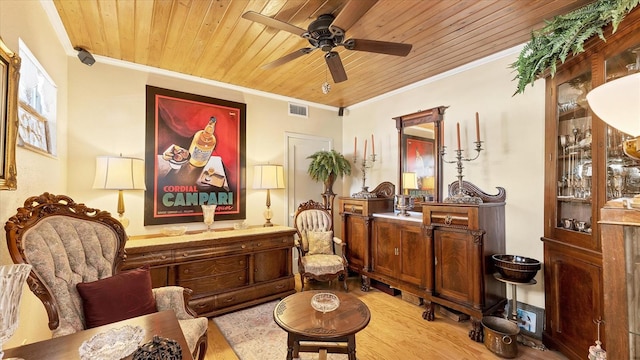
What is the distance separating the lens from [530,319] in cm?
249

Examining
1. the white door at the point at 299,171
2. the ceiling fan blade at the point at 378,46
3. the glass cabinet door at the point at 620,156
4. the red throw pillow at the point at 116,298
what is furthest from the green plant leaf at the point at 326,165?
the glass cabinet door at the point at 620,156

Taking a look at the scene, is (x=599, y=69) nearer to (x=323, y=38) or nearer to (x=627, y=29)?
(x=627, y=29)

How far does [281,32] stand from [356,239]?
2.72 metres

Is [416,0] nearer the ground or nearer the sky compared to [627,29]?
nearer the sky

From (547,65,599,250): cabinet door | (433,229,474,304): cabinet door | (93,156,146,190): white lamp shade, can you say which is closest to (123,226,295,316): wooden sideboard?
(93,156,146,190): white lamp shade

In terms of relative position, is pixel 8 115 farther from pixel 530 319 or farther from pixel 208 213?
pixel 530 319

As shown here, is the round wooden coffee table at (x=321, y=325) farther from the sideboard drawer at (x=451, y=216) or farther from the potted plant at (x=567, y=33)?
the potted plant at (x=567, y=33)

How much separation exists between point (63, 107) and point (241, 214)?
2157 mm

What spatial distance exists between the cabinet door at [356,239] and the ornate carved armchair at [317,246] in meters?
0.12

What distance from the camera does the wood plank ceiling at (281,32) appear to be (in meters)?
2.03

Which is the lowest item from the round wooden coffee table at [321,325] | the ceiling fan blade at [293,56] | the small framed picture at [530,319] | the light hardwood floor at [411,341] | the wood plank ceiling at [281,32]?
the light hardwood floor at [411,341]

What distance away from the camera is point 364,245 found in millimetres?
3615

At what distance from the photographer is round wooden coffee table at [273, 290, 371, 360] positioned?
1.61 meters

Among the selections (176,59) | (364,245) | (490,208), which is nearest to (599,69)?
(490,208)
